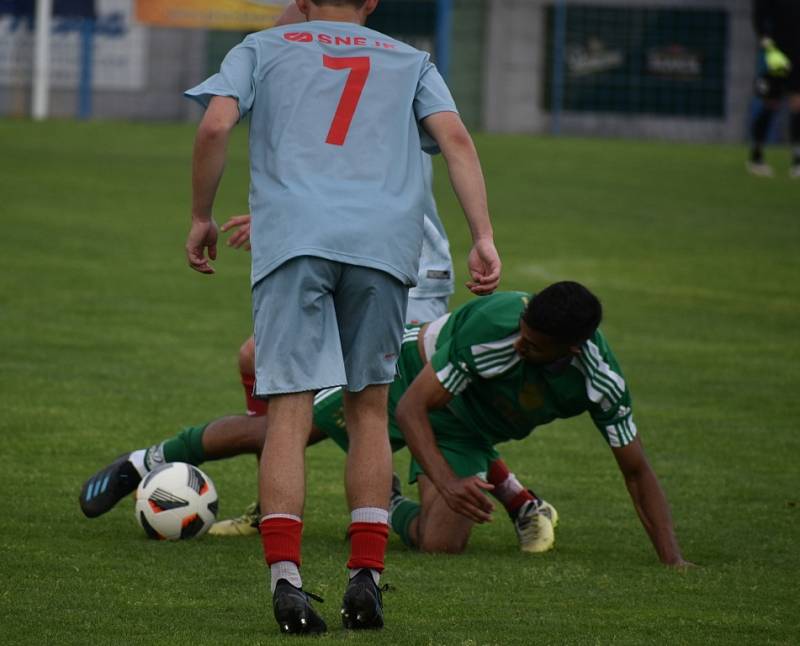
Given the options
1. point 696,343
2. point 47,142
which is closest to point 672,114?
point 47,142

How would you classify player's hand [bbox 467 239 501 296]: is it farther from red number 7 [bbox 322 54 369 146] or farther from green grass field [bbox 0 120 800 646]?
green grass field [bbox 0 120 800 646]

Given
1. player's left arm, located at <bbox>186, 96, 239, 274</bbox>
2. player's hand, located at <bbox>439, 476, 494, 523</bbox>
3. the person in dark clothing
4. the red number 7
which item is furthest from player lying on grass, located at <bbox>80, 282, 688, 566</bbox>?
the person in dark clothing

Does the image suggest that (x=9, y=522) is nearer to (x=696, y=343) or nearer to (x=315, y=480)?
(x=315, y=480)

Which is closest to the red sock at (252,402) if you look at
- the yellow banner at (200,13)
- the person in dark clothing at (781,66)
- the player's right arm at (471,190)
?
the player's right arm at (471,190)

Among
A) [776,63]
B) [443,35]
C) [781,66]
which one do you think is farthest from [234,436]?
[443,35]

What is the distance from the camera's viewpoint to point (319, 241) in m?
4.19

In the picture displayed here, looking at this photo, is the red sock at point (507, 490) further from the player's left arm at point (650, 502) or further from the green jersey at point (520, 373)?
the player's left arm at point (650, 502)

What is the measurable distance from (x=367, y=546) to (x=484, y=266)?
0.77m

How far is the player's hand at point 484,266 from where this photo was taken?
14.1 ft

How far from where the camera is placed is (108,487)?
591cm

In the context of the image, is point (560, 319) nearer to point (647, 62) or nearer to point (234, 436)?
point (234, 436)

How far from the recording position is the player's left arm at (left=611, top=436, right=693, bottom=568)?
5.53 meters

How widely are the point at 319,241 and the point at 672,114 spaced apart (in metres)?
32.3

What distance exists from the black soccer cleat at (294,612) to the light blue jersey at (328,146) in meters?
0.78
